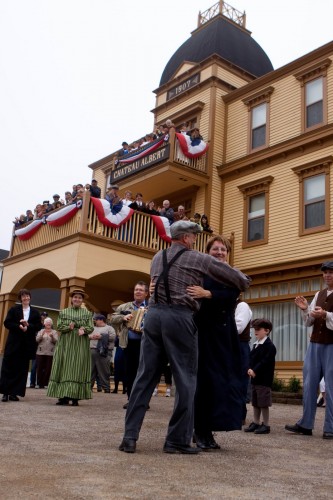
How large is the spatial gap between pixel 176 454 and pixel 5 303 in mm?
15796

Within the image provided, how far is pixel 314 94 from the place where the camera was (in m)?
18.6

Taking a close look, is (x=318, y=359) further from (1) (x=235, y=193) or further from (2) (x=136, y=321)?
(1) (x=235, y=193)

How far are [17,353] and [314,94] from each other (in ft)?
44.0

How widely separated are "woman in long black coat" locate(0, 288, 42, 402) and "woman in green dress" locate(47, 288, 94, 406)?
643 millimetres

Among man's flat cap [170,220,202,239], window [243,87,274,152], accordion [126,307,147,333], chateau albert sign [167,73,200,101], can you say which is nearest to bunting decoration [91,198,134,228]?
window [243,87,274,152]

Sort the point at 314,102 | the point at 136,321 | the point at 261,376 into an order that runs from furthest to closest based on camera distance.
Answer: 1. the point at 314,102
2. the point at 136,321
3. the point at 261,376

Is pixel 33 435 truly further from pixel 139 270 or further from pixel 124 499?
pixel 139 270

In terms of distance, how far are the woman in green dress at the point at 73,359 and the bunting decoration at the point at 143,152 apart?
11.1 metres

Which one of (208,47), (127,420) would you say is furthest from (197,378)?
(208,47)

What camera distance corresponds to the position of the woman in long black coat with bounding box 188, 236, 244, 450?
5.03m

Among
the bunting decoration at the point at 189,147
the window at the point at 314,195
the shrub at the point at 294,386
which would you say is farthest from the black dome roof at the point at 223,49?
the shrub at the point at 294,386

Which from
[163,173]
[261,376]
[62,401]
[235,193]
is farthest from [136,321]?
[235,193]

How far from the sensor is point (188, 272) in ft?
16.2

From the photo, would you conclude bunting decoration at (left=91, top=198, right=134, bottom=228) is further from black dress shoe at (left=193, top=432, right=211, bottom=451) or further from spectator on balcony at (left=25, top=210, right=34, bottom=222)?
black dress shoe at (left=193, top=432, right=211, bottom=451)
